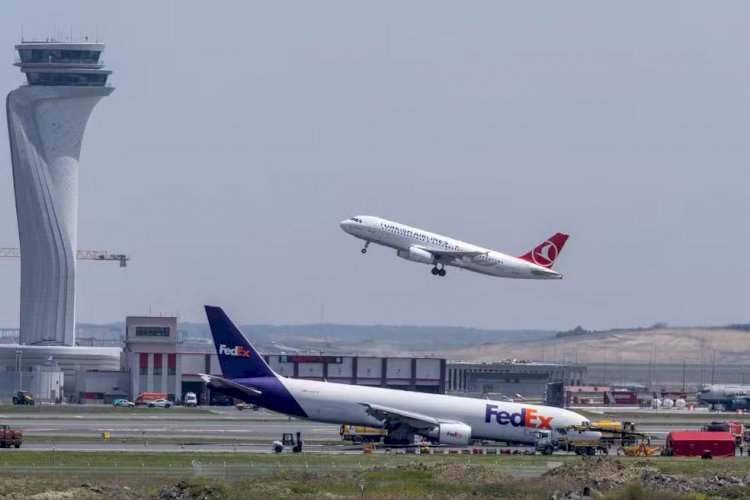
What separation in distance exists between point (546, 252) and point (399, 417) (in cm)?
3672

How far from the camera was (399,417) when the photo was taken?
93.9 m

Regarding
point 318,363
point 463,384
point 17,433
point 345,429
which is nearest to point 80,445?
point 17,433

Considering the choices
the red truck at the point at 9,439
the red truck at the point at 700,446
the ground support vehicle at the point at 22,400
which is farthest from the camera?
the ground support vehicle at the point at 22,400

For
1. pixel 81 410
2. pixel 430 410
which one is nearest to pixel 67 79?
pixel 81 410

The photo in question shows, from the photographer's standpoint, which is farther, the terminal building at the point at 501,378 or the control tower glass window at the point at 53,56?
the control tower glass window at the point at 53,56

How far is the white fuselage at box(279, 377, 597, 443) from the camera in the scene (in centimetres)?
9500

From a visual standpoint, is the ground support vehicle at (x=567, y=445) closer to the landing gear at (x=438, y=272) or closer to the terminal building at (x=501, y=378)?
the landing gear at (x=438, y=272)

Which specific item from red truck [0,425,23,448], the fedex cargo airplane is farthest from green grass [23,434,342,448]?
red truck [0,425,23,448]

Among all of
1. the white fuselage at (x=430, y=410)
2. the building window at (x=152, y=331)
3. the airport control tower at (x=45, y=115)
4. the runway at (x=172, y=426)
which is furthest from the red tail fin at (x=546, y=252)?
the airport control tower at (x=45, y=115)

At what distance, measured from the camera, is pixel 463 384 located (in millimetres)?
192500

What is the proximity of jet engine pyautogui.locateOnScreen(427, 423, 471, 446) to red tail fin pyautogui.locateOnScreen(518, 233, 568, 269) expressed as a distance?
116ft

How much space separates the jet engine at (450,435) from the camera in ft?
308

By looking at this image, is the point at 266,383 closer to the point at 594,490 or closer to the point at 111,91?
the point at 594,490

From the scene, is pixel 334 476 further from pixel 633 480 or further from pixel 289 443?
pixel 289 443
